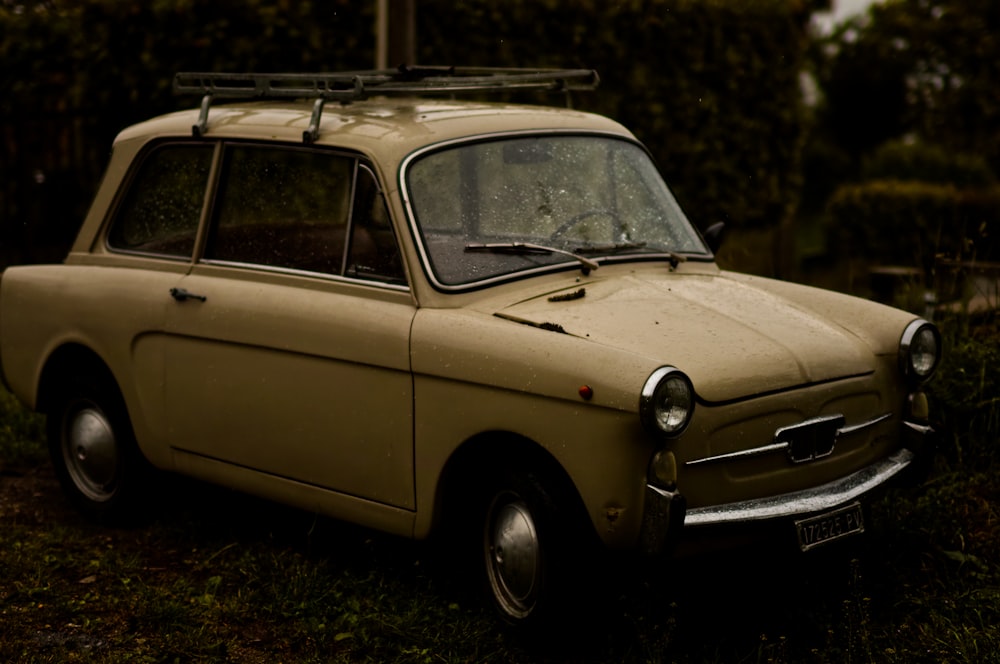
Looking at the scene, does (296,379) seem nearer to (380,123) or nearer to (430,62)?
(380,123)

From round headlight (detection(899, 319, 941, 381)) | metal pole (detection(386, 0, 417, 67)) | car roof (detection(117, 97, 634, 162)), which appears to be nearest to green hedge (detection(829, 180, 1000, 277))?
metal pole (detection(386, 0, 417, 67))

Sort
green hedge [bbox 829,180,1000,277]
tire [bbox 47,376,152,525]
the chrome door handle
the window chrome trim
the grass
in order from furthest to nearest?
1. green hedge [bbox 829,180,1000,277]
2. tire [bbox 47,376,152,525]
3. the chrome door handle
4. the window chrome trim
5. the grass

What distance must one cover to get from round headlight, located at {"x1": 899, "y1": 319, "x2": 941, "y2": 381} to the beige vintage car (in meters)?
0.01

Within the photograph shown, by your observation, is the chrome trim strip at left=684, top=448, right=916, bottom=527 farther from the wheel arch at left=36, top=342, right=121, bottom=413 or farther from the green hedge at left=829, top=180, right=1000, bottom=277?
the green hedge at left=829, top=180, right=1000, bottom=277

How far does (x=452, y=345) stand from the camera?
4809 millimetres

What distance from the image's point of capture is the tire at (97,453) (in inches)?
243

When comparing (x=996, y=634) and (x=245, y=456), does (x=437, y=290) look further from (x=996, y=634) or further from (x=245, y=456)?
(x=996, y=634)

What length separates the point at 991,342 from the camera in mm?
6836

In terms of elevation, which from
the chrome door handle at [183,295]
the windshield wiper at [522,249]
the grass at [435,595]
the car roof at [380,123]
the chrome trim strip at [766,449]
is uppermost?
the car roof at [380,123]

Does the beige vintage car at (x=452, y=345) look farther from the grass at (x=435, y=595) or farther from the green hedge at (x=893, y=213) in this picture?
the green hedge at (x=893, y=213)

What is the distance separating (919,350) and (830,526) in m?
0.86

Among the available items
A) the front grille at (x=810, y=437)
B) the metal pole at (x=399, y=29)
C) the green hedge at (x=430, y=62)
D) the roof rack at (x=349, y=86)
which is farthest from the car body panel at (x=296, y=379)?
the green hedge at (x=430, y=62)

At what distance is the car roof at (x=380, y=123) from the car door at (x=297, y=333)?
0.08 metres

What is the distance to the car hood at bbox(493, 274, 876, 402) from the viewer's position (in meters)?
4.54
